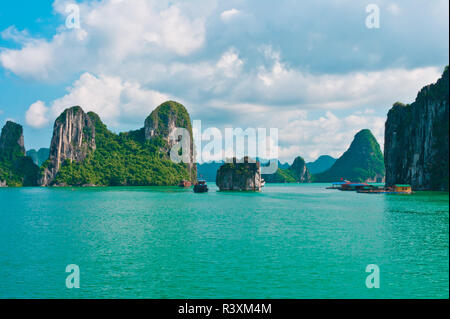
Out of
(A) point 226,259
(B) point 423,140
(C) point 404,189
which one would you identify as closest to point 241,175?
(C) point 404,189

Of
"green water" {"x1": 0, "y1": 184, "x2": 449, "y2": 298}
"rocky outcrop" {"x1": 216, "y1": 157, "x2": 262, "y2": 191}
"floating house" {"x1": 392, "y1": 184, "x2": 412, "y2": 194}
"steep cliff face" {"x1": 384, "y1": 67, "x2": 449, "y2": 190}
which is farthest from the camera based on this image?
"rocky outcrop" {"x1": 216, "y1": 157, "x2": 262, "y2": 191}

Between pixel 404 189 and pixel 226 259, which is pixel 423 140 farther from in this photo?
pixel 226 259

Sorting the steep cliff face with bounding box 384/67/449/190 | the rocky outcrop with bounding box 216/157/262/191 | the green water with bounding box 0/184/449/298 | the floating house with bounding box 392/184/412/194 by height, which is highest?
the steep cliff face with bounding box 384/67/449/190

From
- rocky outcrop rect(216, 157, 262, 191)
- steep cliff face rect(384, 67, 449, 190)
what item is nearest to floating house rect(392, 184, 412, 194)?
steep cliff face rect(384, 67, 449, 190)

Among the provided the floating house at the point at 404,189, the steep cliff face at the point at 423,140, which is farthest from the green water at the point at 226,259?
the steep cliff face at the point at 423,140

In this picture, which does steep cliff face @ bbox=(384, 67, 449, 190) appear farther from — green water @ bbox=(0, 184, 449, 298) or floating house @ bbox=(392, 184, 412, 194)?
green water @ bbox=(0, 184, 449, 298)
